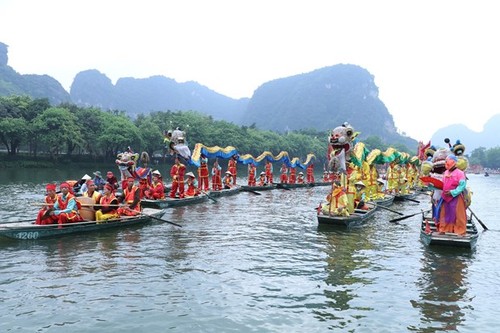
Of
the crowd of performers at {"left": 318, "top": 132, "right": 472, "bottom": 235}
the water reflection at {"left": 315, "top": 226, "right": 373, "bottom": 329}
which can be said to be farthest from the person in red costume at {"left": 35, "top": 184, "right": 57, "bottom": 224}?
the crowd of performers at {"left": 318, "top": 132, "right": 472, "bottom": 235}

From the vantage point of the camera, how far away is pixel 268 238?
16328mm

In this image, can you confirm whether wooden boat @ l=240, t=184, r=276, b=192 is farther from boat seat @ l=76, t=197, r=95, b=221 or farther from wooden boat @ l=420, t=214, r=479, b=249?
wooden boat @ l=420, t=214, r=479, b=249

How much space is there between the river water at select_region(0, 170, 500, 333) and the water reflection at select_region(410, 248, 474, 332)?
0.03 metres

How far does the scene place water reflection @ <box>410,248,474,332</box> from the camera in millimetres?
8773

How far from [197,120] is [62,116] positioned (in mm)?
28821

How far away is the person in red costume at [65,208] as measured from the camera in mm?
14789

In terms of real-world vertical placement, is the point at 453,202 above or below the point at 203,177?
below

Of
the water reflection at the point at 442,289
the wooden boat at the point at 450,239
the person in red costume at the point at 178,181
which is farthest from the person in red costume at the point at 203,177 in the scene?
the water reflection at the point at 442,289

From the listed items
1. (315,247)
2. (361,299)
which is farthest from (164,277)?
(315,247)

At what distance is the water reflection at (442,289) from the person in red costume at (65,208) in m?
11.6

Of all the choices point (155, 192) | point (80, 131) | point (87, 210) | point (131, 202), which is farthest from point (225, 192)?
point (80, 131)

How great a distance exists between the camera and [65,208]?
15.1 m

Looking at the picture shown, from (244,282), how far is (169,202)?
1352cm

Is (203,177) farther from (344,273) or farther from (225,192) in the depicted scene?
(344,273)
